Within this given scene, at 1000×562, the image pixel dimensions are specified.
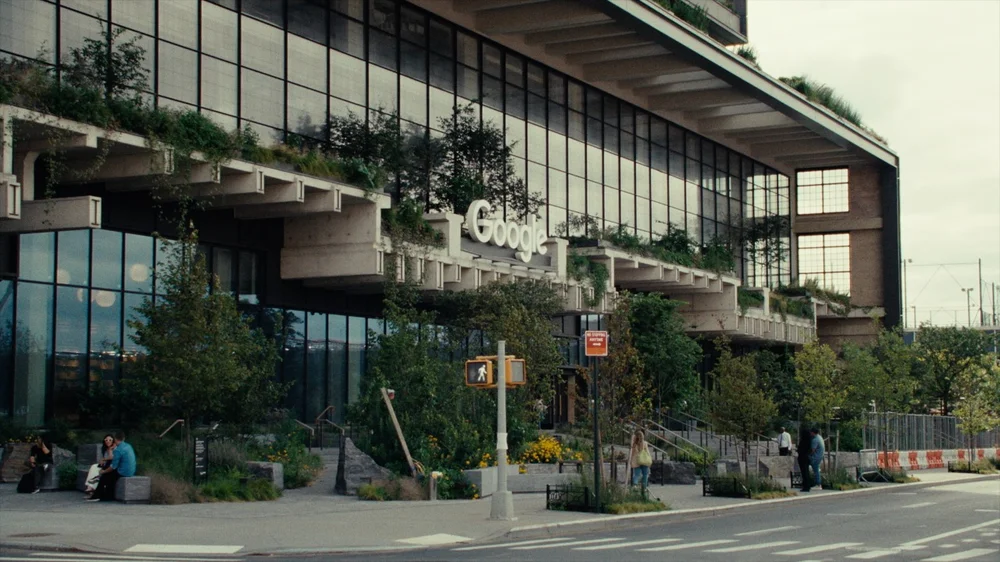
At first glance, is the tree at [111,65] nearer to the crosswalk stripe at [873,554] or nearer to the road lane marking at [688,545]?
the road lane marking at [688,545]

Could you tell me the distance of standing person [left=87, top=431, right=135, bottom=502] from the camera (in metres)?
25.5

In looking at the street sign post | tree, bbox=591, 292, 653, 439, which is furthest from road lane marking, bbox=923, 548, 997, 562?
tree, bbox=591, 292, 653, 439

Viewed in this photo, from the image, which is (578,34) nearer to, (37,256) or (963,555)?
(37,256)

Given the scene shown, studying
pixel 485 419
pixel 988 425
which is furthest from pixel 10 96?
pixel 988 425

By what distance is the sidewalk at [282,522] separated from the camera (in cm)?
1867

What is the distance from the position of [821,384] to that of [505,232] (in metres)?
11.8

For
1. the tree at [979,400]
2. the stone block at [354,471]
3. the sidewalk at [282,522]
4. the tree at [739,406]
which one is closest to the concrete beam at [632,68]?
the tree at [979,400]

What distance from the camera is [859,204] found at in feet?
260

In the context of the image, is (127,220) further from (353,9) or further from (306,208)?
(353,9)

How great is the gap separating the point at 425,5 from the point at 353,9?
424 cm

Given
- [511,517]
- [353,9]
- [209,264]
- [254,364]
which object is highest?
[353,9]

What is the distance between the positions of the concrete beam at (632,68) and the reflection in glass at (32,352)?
29491 millimetres

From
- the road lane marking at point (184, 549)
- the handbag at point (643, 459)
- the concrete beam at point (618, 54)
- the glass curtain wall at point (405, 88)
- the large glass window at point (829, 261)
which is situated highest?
the concrete beam at point (618, 54)

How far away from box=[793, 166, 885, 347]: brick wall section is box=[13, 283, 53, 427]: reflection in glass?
56.1 metres
